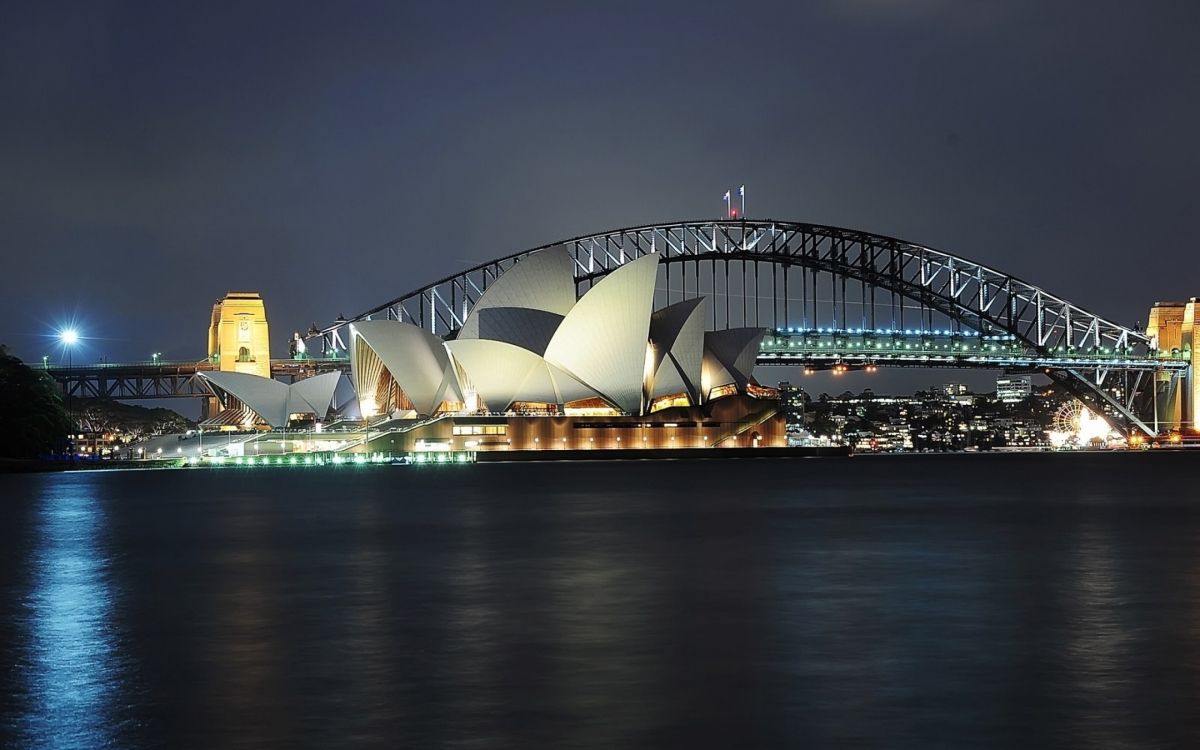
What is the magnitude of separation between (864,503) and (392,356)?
60027 millimetres

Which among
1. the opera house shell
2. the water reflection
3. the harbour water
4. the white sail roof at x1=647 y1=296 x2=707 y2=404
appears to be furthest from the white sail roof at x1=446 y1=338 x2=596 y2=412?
the water reflection

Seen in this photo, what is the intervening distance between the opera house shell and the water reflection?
6181 cm

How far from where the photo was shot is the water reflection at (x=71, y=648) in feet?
39.2

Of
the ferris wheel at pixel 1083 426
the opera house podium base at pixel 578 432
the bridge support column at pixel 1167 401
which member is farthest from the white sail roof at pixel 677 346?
the ferris wheel at pixel 1083 426

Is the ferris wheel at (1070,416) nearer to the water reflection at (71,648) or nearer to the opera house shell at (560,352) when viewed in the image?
the opera house shell at (560,352)

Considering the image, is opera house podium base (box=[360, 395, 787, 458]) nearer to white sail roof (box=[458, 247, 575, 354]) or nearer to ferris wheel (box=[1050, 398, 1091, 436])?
white sail roof (box=[458, 247, 575, 354])

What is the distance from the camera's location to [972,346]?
127875mm

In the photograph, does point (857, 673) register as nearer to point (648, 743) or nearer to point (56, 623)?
point (648, 743)

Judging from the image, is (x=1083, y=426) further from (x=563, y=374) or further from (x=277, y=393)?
(x=277, y=393)

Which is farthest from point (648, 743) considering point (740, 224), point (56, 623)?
point (740, 224)

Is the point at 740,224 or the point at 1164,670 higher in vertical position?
the point at 740,224

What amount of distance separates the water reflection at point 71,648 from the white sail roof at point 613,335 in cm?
5887

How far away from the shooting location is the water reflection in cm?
1195

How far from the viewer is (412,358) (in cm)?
10419
